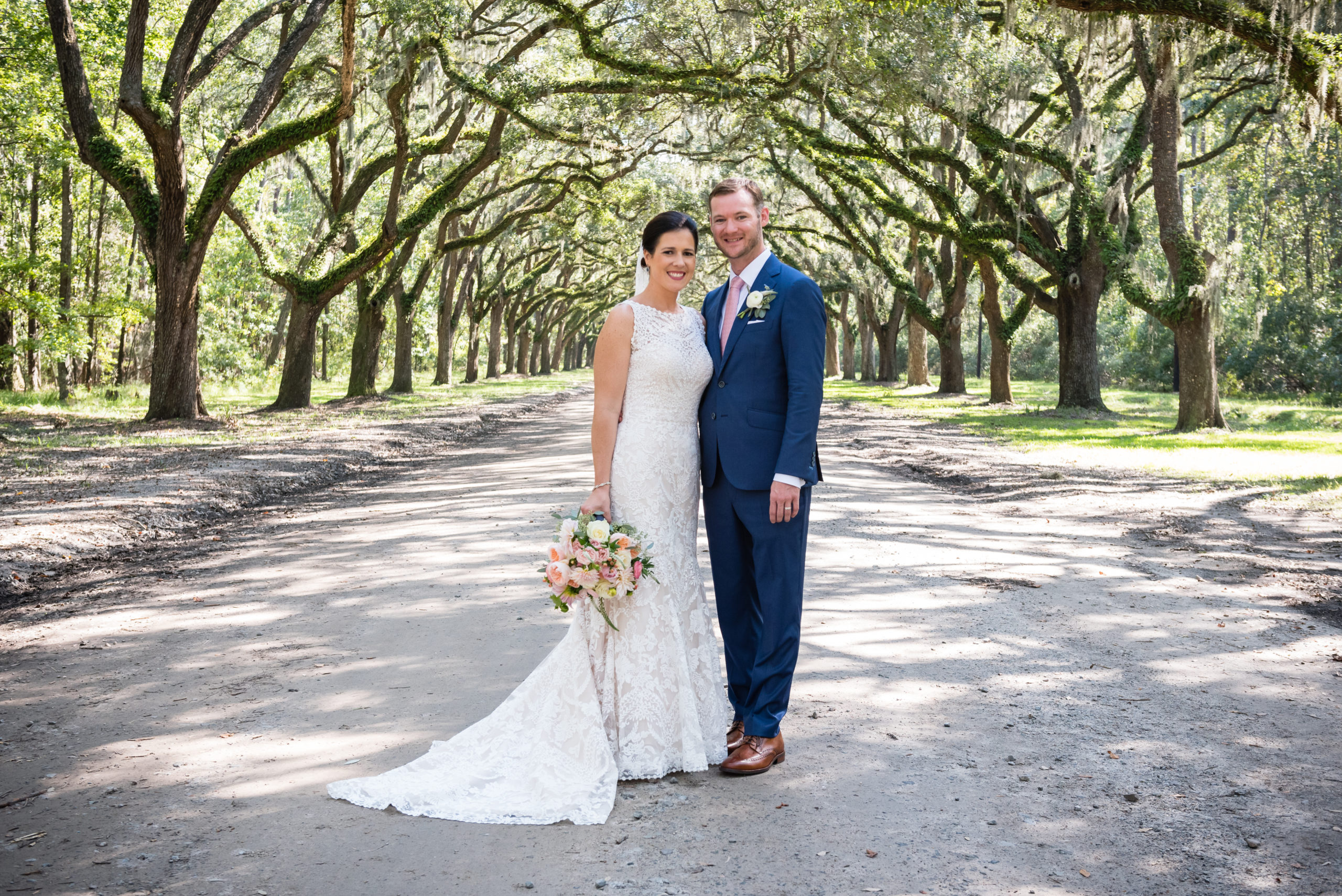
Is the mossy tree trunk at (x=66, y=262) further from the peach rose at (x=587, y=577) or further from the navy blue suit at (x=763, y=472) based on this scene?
the navy blue suit at (x=763, y=472)

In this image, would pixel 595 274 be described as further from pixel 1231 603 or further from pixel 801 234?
pixel 1231 603

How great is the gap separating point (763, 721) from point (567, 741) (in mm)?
740

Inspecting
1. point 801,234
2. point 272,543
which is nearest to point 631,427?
point 272,543

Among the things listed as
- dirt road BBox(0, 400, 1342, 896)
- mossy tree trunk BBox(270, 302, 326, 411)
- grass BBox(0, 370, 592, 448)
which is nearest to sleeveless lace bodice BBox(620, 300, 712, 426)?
dirt road BBox(0, 400, 1342, 896)

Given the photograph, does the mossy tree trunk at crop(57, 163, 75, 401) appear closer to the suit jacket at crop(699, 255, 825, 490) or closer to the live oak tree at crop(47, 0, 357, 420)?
the live oak tree at crop(47, 0, 357, 420)

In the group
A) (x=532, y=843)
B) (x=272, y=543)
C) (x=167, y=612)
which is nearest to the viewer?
(x=532, y=843)

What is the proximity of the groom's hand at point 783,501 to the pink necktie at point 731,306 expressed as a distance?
0.67 meters

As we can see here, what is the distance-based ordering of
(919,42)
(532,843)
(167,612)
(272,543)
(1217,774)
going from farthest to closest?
(919,42), (272,543), (167,612), (1217,774), (532,843)

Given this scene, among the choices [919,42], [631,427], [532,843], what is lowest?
[532,843]

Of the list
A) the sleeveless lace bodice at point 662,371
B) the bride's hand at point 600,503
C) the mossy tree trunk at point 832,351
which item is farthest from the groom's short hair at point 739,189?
the mossy tree trunk at point 832,351

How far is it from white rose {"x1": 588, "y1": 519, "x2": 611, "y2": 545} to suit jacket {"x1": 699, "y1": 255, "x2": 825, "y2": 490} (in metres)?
0.52

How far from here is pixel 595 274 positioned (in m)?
67.8

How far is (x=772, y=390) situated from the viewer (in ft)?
12.7

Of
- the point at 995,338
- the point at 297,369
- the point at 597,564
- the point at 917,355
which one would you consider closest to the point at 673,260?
the point at 597,564
